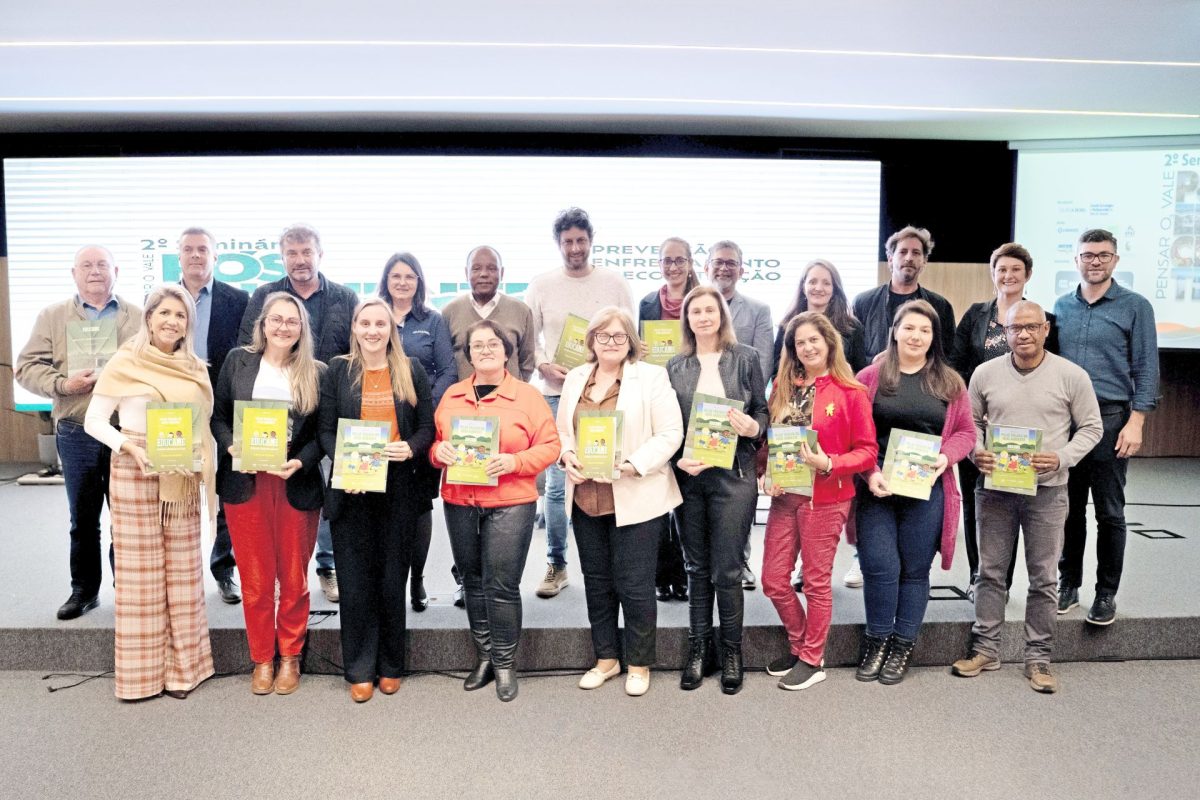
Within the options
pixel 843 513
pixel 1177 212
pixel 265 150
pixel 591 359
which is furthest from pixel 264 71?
pixel 1177 212

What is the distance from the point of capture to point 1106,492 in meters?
3.05

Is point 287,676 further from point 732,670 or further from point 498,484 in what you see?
point 732,670

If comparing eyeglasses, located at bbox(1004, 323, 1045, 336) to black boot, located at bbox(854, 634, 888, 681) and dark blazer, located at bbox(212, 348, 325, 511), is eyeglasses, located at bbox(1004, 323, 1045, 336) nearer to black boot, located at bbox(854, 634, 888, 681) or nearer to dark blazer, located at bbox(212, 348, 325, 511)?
black boot, located at bbox(854, 634, 888, 681)

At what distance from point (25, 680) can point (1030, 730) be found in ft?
11.9

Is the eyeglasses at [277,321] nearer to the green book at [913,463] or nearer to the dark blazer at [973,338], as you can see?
the green book at [913,463]

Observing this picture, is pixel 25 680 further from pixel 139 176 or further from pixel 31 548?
pixel 139 176

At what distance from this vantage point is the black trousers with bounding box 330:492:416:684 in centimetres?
266

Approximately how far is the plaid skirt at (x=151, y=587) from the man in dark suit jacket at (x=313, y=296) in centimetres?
53

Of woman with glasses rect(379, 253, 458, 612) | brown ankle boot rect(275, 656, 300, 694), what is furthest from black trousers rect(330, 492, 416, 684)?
woman with glasses rect(379, 253, 458, 612)

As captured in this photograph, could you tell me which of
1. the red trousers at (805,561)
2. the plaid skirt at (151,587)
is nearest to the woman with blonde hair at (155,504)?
the plaid skirt at (151,587)

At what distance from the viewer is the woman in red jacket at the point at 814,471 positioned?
107 inches

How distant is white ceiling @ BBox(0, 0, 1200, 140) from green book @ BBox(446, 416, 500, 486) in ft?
6.87

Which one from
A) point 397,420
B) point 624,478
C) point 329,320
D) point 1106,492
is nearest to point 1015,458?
point 1106,492

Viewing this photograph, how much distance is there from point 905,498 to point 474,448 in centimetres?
154
